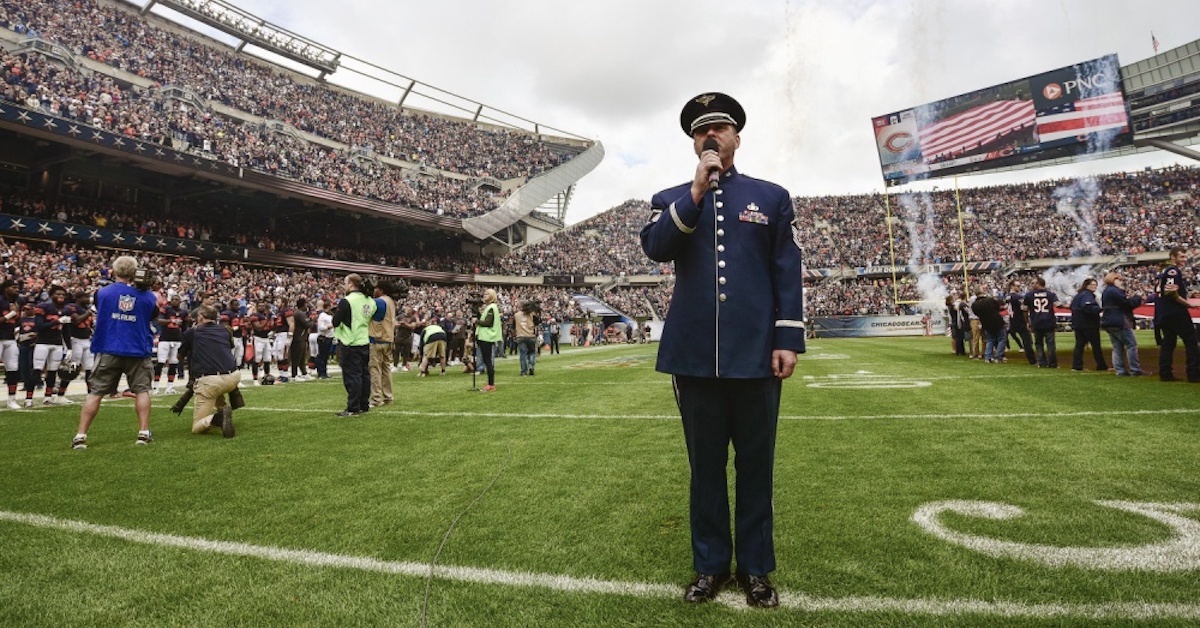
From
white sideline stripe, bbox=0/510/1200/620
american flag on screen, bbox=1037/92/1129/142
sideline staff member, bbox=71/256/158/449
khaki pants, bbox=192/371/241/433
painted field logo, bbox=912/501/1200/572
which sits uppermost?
american flag on screen, bbox=1037/92/1129/142

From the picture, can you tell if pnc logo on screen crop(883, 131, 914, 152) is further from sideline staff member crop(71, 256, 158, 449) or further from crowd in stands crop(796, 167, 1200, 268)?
sideline staff member crop(71, 256, 158, 449)

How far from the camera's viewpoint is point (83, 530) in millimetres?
3473

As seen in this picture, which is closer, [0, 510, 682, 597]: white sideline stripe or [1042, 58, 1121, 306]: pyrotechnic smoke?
[0, 510, 682, 597]: white sideline stripe

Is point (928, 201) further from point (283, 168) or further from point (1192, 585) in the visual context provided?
point (1192, 585)

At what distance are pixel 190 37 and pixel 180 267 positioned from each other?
22.6 metres

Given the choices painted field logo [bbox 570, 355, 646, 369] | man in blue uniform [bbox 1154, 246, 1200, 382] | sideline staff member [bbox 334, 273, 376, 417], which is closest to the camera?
sideline staff member [bbox 334, 273, 376, 417]

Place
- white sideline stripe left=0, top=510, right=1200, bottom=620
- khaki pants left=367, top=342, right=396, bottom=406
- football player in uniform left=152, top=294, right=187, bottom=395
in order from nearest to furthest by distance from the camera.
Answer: white sideline stripe left=0, top=510, right=1200, bottom=620 < khaki pants left=367, top=342, right=396, bottom=406 < football player in uniform left=152, top=294, right=187, bottom=395

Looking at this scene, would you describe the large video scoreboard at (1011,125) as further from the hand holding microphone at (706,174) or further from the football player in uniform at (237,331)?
the hand holding microphone at (706,174)

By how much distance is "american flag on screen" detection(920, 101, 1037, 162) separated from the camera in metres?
36.4

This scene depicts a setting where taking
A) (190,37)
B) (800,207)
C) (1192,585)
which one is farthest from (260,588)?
(800,207)

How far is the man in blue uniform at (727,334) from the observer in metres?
2.59

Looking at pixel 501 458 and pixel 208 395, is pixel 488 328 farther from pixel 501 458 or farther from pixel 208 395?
pixel 501 458

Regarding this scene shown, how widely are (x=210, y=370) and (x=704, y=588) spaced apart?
23.6 ft

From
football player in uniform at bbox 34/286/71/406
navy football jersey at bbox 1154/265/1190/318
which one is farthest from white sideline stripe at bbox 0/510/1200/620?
navy football jersey at bbox 1154/265/1190/318
